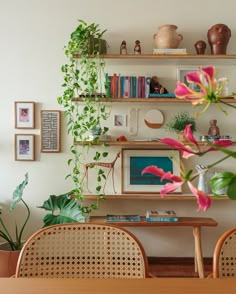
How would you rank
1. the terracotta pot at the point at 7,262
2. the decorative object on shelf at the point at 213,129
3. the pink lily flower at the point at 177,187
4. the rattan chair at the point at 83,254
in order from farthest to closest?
the decorative object on shelf at the point at 213,129 < the terracotta pot at the point at 7,262 < the rattan chair at the point at 83,254 < the pink lily flower at the point at 177,187

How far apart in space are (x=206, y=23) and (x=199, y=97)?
2.66m

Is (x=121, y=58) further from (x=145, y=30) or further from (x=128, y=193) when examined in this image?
(x=128, y=193)

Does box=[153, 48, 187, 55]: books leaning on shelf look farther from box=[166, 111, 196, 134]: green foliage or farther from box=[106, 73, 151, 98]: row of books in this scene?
box=[166, 111, 196, 134]: green foliage

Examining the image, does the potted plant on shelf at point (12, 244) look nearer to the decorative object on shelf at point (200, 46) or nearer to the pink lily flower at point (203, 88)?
the decorative object on shelf at point (200, 46)

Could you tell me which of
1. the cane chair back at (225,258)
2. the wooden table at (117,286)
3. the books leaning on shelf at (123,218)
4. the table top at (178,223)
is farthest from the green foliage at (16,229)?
the cane chair back at (225,258)

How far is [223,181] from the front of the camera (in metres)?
0.57

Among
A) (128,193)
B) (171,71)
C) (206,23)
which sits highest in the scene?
(206,23)

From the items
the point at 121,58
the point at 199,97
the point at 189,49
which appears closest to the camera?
the point at 199,97

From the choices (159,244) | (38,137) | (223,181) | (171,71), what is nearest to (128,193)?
(159,244)

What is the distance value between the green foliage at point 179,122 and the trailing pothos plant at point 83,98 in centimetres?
56

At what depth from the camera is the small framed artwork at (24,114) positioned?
9.59ft

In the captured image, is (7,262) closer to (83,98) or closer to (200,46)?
(83,98)

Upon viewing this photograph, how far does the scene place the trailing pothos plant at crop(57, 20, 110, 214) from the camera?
2709 millimetres

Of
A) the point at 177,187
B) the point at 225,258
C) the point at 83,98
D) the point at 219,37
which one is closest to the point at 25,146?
the point at 83,98
